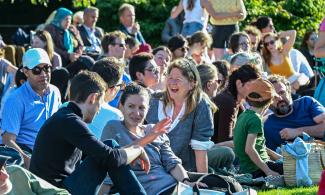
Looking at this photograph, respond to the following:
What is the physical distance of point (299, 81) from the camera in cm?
1440

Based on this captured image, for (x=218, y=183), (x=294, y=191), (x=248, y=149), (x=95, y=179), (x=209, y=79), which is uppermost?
(x=209, y=79)

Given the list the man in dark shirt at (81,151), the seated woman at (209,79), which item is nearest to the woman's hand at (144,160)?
the man in dark shirt at (81,151)

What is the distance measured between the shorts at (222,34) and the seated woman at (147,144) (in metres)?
7.26

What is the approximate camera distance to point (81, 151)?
26.3 ft

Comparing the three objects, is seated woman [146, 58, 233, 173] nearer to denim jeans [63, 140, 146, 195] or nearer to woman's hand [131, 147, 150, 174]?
woman's hand [131, 147, 150, 174]

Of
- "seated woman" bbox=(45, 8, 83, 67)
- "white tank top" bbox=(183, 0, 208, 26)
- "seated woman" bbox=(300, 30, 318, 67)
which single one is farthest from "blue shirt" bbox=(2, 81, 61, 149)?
"seated woman" bbox=(300, 30, 318, 67)

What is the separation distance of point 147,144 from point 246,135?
1712 mm

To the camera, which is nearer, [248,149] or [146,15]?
[248,149]

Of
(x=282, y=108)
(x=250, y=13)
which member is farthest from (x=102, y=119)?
(x=250, y=13)

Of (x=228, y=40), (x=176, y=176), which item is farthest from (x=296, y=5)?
(x=176, y=176)

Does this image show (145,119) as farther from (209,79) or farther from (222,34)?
(222,34)

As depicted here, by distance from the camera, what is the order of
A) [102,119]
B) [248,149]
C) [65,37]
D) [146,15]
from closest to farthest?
1. [102,119]
2. [248,149]
3. [65,37]
4. [146,15]

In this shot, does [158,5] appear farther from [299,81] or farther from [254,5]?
[299,81]

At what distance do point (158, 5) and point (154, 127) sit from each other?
46.1 ft
